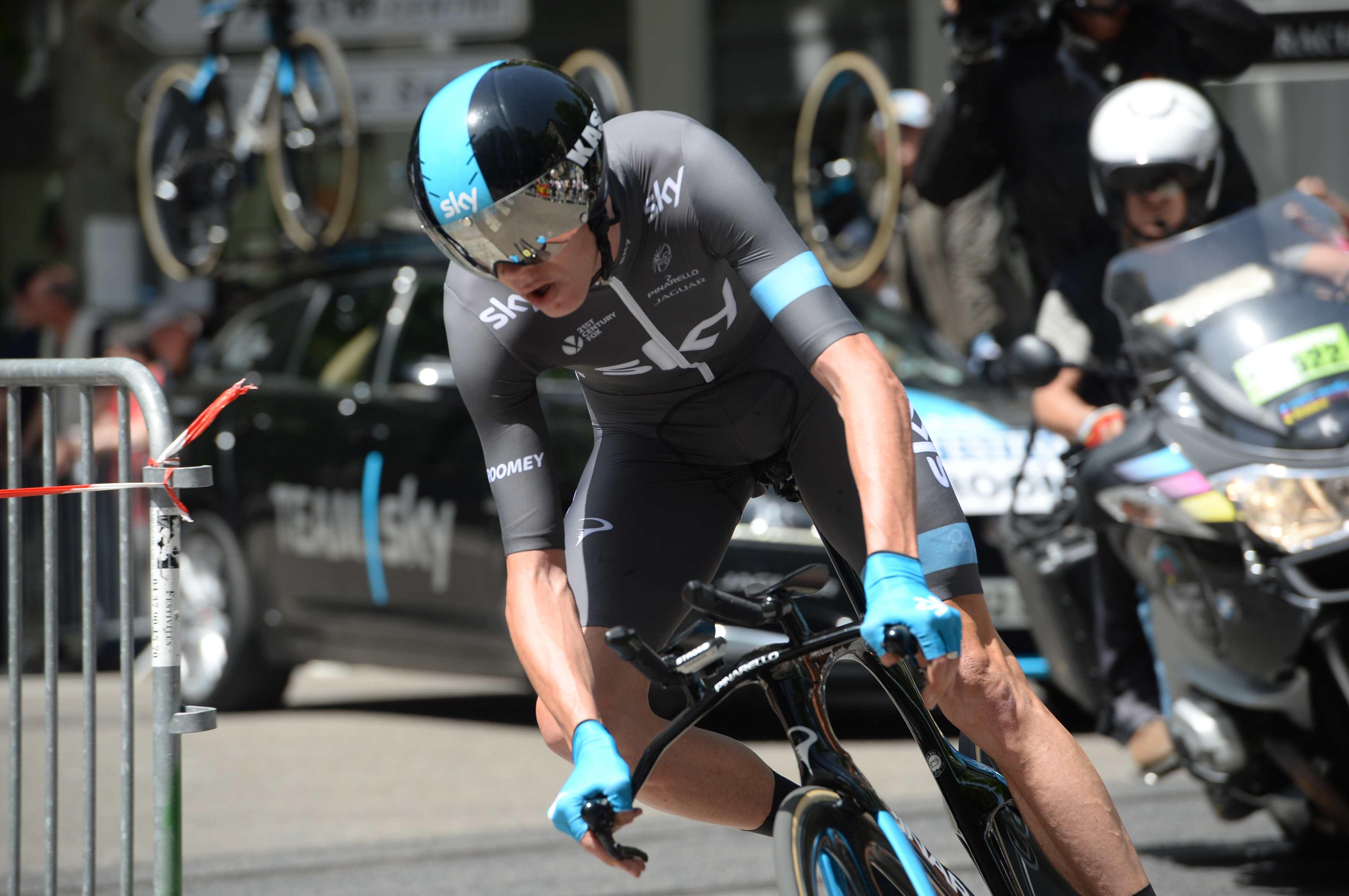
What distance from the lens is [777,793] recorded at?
11.1ft

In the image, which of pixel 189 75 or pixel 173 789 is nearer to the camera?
pixel 173 789

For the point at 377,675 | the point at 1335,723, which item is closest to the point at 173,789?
the point at 1335,723

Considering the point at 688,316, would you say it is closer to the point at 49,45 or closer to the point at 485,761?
the point at 485,761

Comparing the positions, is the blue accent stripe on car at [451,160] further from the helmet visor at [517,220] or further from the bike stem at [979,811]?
the bike stem at [979,811]

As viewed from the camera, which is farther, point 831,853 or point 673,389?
point 673,389

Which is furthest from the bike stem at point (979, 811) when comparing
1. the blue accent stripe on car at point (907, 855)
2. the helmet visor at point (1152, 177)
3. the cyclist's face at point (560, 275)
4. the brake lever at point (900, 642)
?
the helmet visor at point (1152, 177)

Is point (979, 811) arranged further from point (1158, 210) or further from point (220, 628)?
point (220, 628)

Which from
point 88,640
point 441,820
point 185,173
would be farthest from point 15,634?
point 185,173

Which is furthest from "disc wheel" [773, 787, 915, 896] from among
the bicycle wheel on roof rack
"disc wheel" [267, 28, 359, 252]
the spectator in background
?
"disc wheel" [267, 28, 359, 252]

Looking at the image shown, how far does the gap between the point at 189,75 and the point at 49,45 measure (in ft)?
5.36

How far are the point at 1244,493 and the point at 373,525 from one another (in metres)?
4.11

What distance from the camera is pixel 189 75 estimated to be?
1046 cm

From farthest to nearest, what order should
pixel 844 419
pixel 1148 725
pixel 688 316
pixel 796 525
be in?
pixel 796 525
pixel 1148 725
pixel 688 316
pixel 844 419

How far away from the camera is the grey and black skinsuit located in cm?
299
